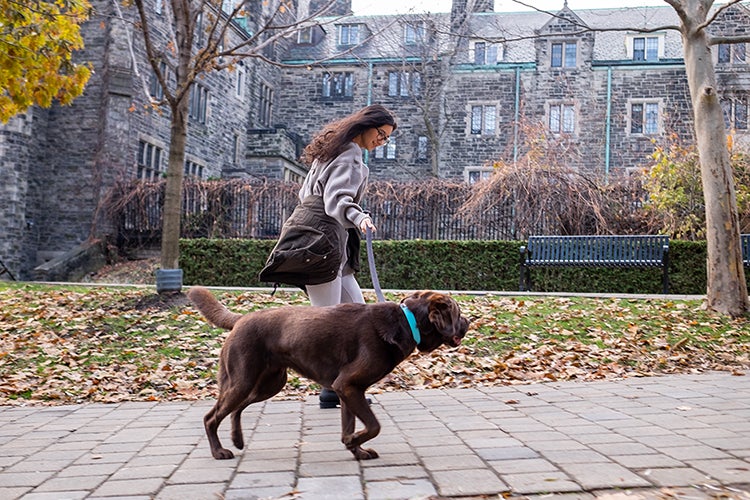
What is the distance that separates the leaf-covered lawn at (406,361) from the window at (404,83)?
25.1 metres

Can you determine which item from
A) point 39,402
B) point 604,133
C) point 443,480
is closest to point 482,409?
point 443,480

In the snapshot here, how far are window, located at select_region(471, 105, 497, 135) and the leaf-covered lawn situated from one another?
924 inches

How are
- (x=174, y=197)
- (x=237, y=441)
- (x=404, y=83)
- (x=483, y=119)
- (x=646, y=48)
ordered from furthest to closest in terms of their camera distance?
(x=404, y=83), (x=483, y=119), (x=646, y=48), (x=174, y=197), (x=237, y=441)

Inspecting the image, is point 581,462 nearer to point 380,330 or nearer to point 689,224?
point 380,330

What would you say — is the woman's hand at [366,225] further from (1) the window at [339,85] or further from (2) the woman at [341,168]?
(1) the window at [339,85]

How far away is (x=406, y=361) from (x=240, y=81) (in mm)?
25664

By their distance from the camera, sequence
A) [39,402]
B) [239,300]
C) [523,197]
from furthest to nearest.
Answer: [523,197], [239,300], [39,402]

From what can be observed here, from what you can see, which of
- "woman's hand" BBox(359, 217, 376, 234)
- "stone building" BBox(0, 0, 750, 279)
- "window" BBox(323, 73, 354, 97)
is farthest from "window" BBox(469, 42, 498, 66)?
"woman's hand" BBox(359, 217, 376, 234)

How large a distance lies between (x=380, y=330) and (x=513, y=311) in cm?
614

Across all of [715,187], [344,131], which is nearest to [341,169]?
[344,131]

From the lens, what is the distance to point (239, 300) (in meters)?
9.96

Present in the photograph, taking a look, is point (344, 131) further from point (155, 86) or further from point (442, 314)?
point (155, 86)

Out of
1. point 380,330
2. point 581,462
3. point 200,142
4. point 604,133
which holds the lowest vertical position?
point 581,462

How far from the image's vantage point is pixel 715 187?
9.18m
